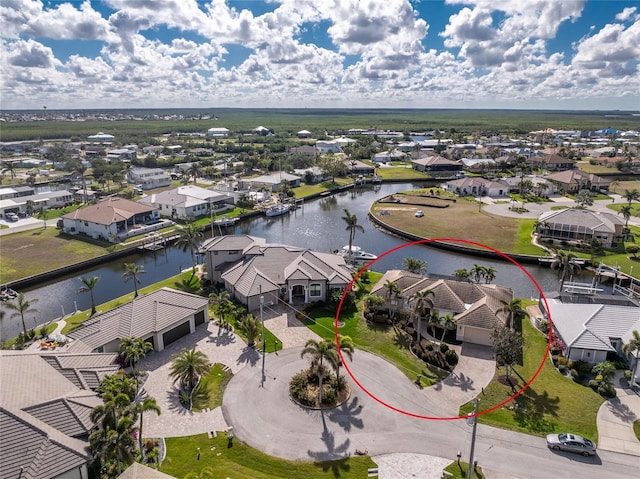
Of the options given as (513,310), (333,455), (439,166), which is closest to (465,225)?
(513,310)

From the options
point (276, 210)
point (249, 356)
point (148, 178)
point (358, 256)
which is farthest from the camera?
point (148, 178)

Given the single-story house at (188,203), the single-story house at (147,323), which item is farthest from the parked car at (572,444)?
the single-story house at (188,203)

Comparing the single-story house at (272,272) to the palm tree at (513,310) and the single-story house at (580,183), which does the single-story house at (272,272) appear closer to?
the palm tree at (513,310)

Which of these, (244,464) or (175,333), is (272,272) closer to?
(175,333)

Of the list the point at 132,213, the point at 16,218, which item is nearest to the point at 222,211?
the point at 132,213

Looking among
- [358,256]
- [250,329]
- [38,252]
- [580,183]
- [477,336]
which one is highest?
[580,183]

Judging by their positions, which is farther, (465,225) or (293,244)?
(465,225)

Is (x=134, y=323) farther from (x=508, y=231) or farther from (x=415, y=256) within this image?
(x=508, y=231)
